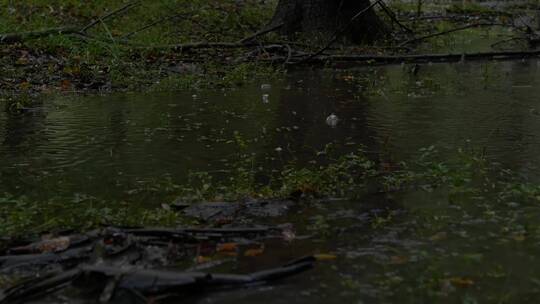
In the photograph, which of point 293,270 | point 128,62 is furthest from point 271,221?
point 128,62

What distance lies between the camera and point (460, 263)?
2.70 meters

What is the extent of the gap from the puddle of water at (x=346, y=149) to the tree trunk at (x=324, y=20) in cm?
257

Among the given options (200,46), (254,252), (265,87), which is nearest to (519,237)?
(254,252)

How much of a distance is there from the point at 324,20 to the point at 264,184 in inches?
306

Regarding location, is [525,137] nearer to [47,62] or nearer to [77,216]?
[77,216]

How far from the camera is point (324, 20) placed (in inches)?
441

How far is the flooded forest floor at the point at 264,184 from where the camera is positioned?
8.30ft

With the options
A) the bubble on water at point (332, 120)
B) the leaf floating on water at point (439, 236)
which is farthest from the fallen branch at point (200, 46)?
the leaf floating on water at point (439, 236)

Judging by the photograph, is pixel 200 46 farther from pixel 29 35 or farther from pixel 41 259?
pixel 41 259

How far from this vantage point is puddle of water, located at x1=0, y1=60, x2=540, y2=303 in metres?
2.59

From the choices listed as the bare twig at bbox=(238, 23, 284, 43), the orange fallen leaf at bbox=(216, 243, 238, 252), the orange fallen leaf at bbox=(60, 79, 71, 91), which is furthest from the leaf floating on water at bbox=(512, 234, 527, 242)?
the bare twig at bbox=(238, 23, 284, 43)

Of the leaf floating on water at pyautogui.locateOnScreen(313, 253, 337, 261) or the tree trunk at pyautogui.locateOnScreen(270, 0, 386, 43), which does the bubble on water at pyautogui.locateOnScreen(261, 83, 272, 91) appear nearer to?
→ the tree trunk at pyautogui.locateOnScreen(270, 0, 386, 43)

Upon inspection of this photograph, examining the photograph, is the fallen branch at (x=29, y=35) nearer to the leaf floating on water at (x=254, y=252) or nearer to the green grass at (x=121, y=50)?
the green grass at (x=121, y=50)

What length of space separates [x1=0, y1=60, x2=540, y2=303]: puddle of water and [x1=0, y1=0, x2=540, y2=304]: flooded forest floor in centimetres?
1
